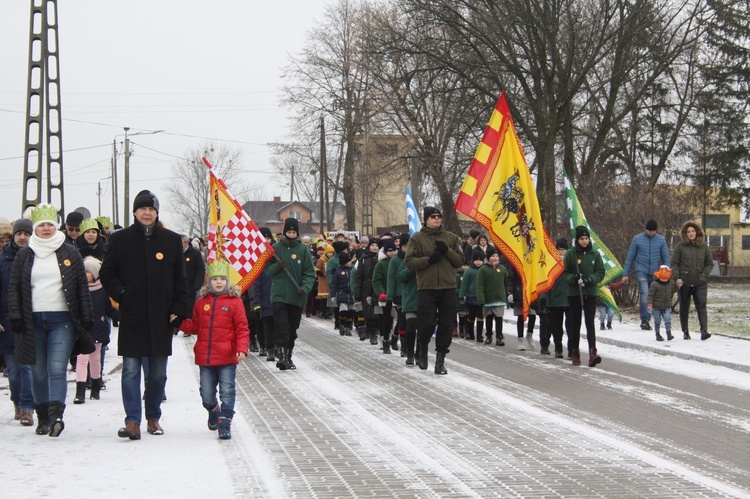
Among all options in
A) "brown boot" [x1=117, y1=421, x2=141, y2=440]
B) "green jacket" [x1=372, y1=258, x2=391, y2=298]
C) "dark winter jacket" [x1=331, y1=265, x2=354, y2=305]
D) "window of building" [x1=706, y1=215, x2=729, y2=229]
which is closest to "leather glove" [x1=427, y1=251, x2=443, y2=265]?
"green jacket" [x1=372, y1=258, x2=391, y2=298]

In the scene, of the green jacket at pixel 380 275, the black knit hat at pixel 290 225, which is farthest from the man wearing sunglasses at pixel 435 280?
the green jacket at pixel 380 275

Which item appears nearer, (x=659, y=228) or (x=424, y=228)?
(x=424, y=228)

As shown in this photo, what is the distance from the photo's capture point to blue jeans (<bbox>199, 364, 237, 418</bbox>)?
29.2 feet

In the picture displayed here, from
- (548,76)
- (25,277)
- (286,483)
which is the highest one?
(548,76)

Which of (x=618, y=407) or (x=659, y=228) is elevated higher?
(x=659, y=228)

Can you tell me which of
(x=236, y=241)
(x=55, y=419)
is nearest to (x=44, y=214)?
(x=55, y=419)

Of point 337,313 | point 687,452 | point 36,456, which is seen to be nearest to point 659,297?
point 337,313

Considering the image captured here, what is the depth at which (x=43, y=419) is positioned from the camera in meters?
9.00

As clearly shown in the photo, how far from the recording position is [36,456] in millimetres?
7977

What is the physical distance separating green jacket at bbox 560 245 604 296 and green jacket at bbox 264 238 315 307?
3.40 metres

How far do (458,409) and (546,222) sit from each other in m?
21.3

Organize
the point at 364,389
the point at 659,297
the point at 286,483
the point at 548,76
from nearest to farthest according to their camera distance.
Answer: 1. the point at 286,483
2. the point at 364,389
3. the point at 659,297
4. the point at 548,76

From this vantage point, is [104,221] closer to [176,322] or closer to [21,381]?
[21,381]

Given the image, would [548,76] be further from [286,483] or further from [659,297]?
[286,483]
